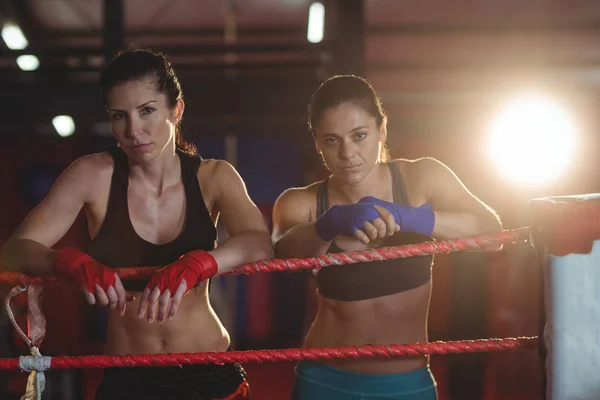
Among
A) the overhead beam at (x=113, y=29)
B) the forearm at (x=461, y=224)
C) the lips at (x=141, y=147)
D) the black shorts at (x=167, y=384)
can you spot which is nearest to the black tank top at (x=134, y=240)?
the lips at (x=141, y=147)

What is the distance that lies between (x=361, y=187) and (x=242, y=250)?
495 mm

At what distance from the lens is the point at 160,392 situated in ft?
5.20

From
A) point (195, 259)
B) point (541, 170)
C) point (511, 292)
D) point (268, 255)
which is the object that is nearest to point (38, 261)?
point (195, 259)

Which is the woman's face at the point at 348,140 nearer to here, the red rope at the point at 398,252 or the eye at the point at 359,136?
the eye at the point at 359,136

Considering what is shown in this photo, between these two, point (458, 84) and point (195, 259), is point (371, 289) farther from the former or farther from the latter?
point (458, 84)

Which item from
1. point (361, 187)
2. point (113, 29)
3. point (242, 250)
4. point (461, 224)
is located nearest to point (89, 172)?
point (242, 250)

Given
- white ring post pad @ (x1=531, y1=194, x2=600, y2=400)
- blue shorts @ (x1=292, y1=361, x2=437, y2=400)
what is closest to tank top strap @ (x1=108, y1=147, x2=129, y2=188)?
blue shorts @ (x1=292, y1=361, x2=437, y2=400)

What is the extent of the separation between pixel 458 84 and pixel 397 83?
0.96 metres

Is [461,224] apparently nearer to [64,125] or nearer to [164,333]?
[164,333]

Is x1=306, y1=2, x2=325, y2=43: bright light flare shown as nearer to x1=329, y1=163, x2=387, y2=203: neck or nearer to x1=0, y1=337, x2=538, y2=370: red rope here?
x1=329, y1=163, x2=387, y2=203: neck

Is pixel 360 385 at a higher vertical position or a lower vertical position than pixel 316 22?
lower

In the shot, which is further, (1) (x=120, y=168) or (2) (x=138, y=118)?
(1) (x=120, y=168)

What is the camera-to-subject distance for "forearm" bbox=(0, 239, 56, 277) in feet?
4.73

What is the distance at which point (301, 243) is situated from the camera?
64.3 inches
